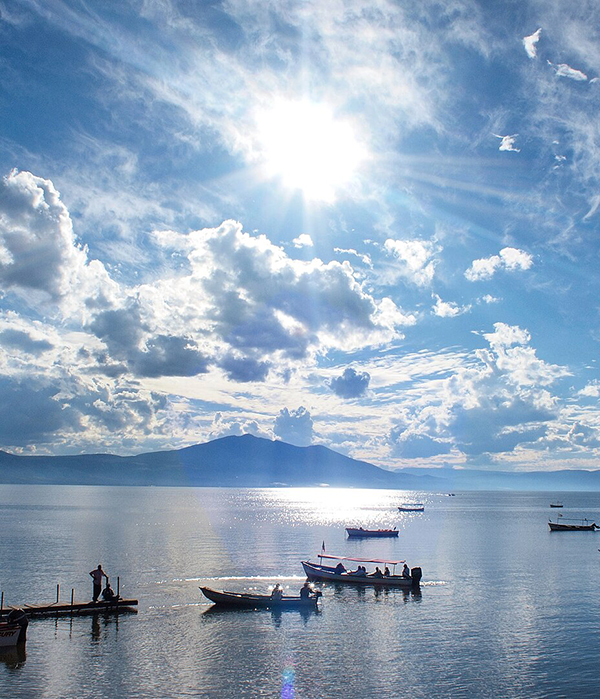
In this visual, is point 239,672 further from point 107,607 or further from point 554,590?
point 554,590

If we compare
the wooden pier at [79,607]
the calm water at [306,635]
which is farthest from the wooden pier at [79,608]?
the calm water at [306,635]

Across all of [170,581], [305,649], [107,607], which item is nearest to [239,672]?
[305,649]

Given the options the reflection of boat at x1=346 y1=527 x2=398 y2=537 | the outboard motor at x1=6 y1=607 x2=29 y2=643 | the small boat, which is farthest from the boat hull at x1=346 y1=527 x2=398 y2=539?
the small boat

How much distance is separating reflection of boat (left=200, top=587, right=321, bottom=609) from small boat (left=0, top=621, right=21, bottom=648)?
20035 millimetres

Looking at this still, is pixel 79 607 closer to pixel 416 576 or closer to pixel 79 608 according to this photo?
pixel 79 608

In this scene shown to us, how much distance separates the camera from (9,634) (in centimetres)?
4772

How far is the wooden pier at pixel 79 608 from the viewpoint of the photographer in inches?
2281

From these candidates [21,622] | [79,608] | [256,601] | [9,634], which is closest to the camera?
[9,634]

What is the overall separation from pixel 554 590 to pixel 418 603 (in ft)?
68.2

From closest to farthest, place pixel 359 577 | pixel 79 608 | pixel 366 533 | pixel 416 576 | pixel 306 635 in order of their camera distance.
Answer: pixel 306 635
pixel 79 608
pixel 416 576
pixel 359 577
pixel 366 533

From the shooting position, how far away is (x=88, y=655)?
46.8 meters

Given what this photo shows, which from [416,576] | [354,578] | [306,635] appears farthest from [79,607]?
[416,576]

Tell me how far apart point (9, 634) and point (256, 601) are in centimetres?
2445

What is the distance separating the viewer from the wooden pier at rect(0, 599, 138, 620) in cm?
5794
